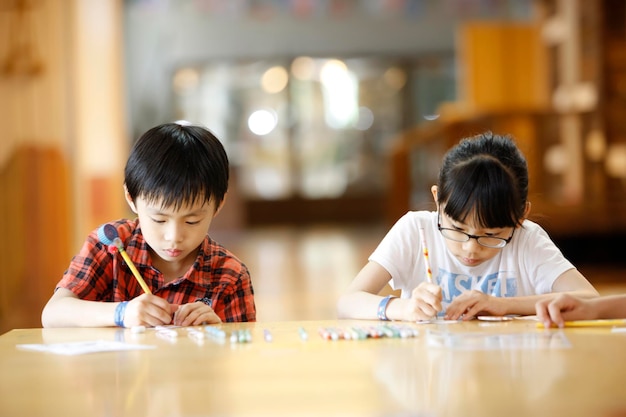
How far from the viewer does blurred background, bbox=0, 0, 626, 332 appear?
4.69m

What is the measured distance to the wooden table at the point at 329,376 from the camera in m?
0.86

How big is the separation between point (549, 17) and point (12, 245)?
500 centimetres

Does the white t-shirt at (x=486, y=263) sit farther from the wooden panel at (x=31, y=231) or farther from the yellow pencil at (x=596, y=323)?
the wooden panel at (x=31, y=231)

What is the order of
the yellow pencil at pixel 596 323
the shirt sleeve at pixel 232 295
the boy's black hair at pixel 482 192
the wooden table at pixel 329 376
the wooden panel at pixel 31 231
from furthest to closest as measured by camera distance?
1. the wooden panel at pixel 31 231
2. the shirt sleeve at pixel 232 295
3. the boy's black hair at pixel 482 192
4. the yellow pencil at pixel 596 323
5. the wooden table at pixel 329 376

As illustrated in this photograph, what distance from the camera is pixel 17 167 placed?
4.45 meters

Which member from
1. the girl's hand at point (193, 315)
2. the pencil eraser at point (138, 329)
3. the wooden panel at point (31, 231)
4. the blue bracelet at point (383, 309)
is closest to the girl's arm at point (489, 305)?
the blue bracelet at point (383, 309)

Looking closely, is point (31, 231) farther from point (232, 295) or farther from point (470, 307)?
point (470, 307)

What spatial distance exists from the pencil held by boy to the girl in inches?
9.8

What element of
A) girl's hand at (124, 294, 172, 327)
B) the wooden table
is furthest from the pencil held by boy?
the wooden table

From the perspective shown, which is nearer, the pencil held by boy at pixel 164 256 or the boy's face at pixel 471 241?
the pencil held by boy at pixel 164 256

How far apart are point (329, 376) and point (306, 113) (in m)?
12.7

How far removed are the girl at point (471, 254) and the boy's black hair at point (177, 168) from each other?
1.12 ft

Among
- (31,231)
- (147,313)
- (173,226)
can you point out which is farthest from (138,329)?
(31,231)

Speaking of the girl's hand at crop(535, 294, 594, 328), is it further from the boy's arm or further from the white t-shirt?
the boy's arm
